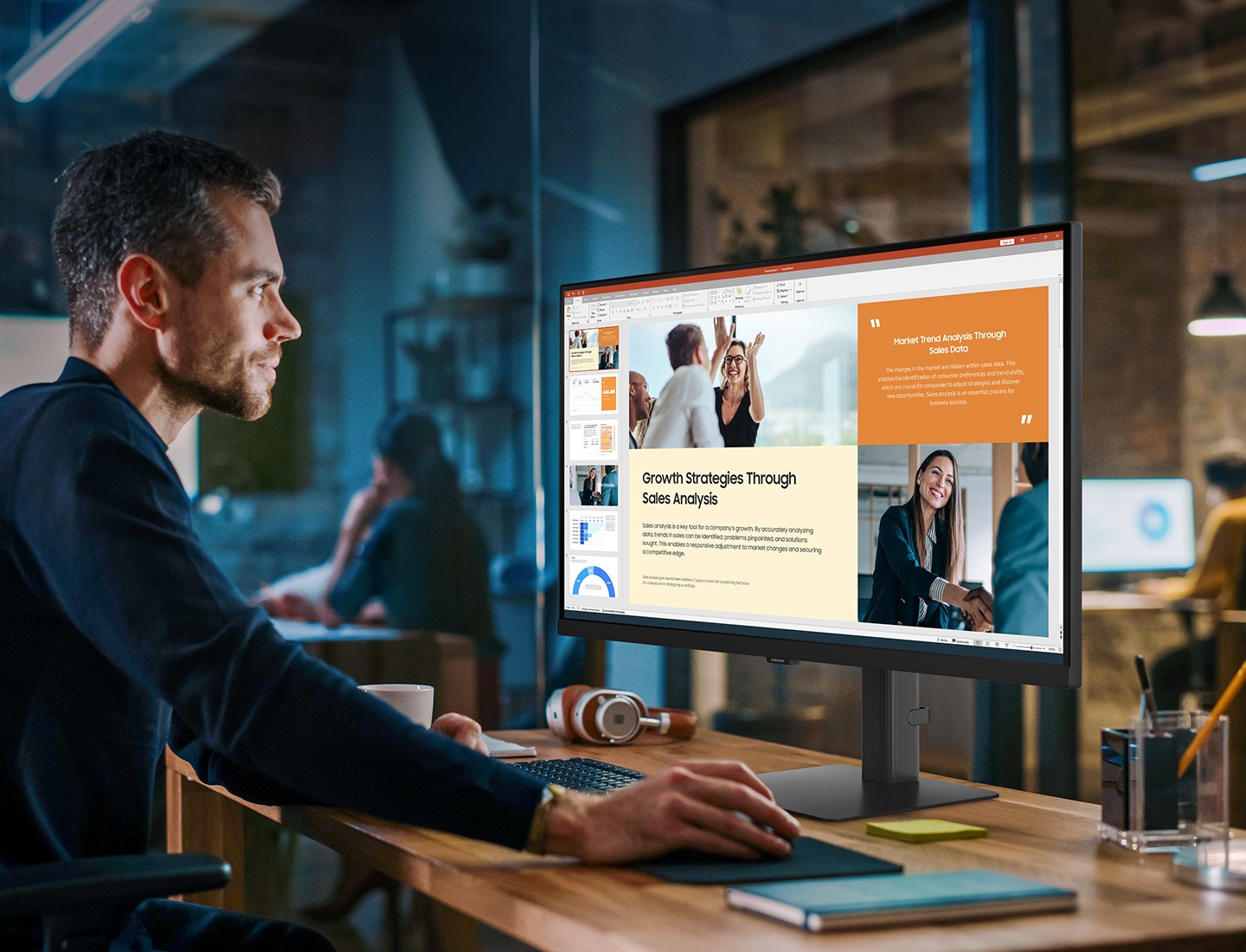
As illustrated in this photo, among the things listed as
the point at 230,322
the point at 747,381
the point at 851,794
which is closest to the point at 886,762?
the point at 851,794

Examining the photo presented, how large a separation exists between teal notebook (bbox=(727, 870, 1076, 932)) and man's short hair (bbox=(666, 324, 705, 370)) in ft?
2.24

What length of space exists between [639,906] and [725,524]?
0.59m

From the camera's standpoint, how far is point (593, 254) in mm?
3830

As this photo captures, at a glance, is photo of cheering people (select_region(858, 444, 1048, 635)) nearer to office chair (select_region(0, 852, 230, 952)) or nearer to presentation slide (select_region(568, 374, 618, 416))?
presentation slide (select_region(568, 374, 618, 416))

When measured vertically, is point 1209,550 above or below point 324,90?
below

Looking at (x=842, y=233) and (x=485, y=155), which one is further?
(x=485, y=155)

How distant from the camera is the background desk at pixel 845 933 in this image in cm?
80

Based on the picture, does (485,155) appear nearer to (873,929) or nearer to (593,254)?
(593,254)

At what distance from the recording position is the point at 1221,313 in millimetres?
2723

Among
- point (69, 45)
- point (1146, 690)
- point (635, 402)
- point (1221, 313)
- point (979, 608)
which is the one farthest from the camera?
point (69, 45)

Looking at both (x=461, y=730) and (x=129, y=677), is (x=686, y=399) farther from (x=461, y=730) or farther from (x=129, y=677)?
(x=129, y=677)

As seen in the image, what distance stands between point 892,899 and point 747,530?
58 centimetres

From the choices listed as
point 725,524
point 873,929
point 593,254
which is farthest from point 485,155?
point 873,929

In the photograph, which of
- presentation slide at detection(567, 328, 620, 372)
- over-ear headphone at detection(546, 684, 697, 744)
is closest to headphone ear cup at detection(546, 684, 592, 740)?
over-ear headphone at detection(546, 684, 697, 744)
